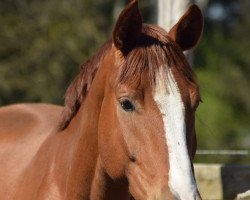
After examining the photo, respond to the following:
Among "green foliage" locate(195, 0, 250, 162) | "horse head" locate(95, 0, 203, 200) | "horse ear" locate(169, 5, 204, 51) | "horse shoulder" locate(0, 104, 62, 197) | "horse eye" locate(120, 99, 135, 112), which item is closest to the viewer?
"horse head" locate(95, 0, 203, 200)

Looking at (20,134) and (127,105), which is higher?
(127,105)

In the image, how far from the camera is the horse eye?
12.4ft

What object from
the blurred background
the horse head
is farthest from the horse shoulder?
the blurred background

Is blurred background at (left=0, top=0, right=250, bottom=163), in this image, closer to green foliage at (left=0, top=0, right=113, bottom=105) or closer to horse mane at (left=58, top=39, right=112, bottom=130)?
green foliage at (left=0, top=0, right=113, bottom=105)

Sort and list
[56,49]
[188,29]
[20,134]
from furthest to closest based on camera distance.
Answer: [56,49] → [20,134] → [188,29]

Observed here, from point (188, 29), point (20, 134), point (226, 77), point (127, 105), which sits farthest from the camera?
point (226, 77)

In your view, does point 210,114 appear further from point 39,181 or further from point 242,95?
point 39,181

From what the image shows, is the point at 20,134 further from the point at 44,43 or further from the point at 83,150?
the point at 44,43

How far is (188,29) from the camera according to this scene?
13.6 feet

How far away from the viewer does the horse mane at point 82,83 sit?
425 centimetres

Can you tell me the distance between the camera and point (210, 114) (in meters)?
21.2

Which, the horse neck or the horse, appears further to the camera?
the horse neck

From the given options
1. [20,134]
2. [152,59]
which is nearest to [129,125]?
[152,59]

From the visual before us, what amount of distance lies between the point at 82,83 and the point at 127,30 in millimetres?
505
